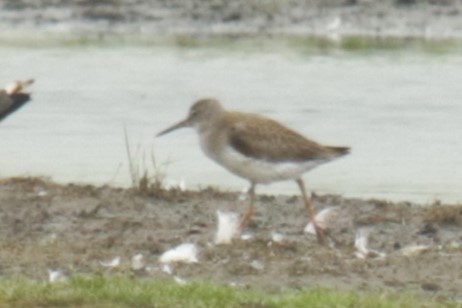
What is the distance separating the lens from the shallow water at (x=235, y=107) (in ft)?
51.2

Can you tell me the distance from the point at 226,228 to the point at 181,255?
845 mm

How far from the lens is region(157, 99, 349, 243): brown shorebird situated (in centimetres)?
1161

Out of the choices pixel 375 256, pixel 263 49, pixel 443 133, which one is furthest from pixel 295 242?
pixel 263 49

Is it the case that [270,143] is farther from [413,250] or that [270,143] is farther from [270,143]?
[413,250]

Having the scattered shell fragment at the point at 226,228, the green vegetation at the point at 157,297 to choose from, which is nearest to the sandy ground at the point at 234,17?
the scattered shell fragment at the point at 226,228

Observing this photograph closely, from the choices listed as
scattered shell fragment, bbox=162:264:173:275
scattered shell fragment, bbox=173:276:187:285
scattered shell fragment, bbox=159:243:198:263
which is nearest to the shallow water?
scattered shell fragment, bbox=159:243:198:263

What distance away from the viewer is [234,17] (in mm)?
26203

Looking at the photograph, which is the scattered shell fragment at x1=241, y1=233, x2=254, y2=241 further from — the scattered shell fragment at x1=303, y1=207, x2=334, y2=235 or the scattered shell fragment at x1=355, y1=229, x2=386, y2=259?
the scattered shell fragment at x1=355, y1=229, x2=386, y2=259

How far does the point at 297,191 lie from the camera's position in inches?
574

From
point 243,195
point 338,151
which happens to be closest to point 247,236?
point 338,151

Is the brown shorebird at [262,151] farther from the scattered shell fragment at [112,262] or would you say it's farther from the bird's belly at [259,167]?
the scattered shell fragment at [112,262]

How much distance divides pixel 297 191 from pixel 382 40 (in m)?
10.2

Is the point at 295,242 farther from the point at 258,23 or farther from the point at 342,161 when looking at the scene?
the point at 258,23

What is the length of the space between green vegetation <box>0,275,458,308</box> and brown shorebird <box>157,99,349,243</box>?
2.34m
